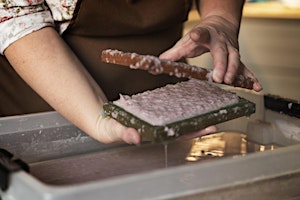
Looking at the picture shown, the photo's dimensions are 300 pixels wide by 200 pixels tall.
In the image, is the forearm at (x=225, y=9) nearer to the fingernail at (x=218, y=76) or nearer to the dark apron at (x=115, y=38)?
the dark apron at (x=115, y=38)

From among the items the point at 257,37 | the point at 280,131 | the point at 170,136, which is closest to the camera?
the point at 170,136

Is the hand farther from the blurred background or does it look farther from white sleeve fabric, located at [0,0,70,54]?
the blurred background

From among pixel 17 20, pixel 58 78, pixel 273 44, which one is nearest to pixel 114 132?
pixel 58 78

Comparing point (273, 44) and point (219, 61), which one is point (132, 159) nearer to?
point (219, 61)

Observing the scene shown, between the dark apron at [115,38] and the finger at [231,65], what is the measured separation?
0.68ft

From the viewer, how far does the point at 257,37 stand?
2197 mm

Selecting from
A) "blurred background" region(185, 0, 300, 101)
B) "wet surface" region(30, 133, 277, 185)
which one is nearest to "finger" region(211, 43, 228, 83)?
"wet surface" region(30, 133, 277, 185)

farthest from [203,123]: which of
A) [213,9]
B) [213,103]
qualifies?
[213,9]

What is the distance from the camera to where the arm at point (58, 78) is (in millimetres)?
879

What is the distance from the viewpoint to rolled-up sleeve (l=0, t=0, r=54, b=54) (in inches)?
A: 36.1

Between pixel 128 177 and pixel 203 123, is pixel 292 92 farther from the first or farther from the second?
pixel 128 177

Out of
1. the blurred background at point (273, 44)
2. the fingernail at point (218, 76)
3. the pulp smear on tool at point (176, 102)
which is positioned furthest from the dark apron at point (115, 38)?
the blurred background at point (273, 44)

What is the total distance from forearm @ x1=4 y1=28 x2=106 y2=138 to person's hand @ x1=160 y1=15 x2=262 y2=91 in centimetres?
13

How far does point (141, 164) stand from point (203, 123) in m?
0.12
